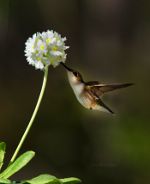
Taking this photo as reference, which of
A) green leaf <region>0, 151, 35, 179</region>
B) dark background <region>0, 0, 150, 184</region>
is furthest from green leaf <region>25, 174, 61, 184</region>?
dark background <region>0, 0, 150, 184</region>

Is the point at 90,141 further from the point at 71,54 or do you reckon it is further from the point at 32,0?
the point at 32,0

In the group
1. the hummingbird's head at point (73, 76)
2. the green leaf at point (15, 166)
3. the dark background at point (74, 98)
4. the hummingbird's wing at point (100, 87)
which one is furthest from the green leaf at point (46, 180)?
the dark background at point (74, 98)

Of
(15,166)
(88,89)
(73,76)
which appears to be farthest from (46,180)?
(88,89)

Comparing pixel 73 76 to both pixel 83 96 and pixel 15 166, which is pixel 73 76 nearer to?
pixel 83 96

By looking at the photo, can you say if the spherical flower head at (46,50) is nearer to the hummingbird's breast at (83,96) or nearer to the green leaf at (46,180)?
the hummingbird's breast at (83,96)

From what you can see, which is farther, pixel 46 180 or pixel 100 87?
pixel 100 87

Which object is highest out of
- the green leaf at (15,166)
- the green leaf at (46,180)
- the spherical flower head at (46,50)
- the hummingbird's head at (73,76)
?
the spherical flower head at (46,50)

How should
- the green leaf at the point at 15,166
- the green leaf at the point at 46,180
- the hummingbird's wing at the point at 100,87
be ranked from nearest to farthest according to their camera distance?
the green leaf at the point at 46,180 < the green leaf at the point at 15,166 < the hummingbird's wing at the point at 100,87

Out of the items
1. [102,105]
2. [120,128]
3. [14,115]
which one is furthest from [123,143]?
[102,105]
